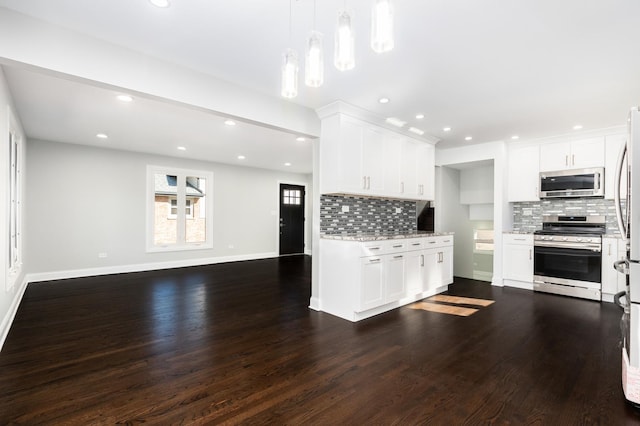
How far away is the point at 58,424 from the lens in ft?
6.07

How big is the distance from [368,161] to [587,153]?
356 cm

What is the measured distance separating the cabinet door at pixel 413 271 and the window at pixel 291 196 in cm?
567

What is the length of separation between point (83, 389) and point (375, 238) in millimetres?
2904

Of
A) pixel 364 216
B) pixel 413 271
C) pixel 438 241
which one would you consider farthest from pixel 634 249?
pixel 364 216

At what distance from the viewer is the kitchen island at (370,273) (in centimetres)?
368

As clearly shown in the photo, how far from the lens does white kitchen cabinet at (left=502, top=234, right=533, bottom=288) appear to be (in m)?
5.34

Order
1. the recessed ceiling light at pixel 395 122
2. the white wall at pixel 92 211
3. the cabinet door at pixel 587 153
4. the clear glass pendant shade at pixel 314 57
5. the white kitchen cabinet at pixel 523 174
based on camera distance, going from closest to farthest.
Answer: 1. the clear glass pendant shade at pixel 314 57
2. the recessed ceiling light at pixel 395 122
3. the cabinet door at pixel 587 153
4. the white kitchen cabinet at pixel 523 174
5. the white wall at pixel 92 211

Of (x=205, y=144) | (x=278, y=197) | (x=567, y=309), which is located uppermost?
(x=205, y=144)

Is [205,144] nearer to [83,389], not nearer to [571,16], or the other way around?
[83,389]

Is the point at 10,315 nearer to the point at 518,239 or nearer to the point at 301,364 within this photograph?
the point at 301,364

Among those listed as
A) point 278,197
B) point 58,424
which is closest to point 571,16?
point 58,424

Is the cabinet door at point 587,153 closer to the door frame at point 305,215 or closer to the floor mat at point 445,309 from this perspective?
the floor mat at point 445,309

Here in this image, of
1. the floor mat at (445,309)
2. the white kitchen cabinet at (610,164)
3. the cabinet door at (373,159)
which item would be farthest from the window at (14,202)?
the white kitchen cabinet at (610,164)

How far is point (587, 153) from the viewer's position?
16.5ft
